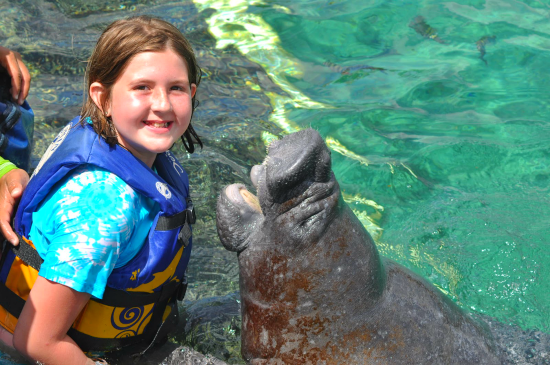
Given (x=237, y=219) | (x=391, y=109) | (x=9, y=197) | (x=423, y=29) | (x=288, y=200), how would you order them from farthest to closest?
(x=423, y=29), (x=391, y=109), (x=9, y=197), (x=237, y=219), (x=288, y=200)

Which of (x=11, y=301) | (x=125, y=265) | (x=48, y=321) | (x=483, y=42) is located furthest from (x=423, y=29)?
(x=48, y=321)

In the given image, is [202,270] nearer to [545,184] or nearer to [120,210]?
[120,210]

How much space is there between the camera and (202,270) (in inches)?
196

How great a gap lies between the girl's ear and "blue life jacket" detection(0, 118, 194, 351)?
137 mm

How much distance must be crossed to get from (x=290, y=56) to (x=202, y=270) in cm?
469

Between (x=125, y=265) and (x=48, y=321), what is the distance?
1.70 feet

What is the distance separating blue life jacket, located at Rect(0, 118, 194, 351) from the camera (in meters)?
3.24

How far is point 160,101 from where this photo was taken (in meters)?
3.33

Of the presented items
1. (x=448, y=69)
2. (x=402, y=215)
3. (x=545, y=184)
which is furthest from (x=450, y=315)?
(x=448, y=69)

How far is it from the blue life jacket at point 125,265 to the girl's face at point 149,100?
0.14m

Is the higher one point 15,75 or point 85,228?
point 85,228

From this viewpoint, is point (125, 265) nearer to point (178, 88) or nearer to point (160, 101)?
point (160, 101)

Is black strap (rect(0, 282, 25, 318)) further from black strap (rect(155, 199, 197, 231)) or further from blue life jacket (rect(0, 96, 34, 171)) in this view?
blue life jacket (rect(0, 96, 34, 171))

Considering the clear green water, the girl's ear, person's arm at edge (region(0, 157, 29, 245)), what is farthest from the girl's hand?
the clear green water
